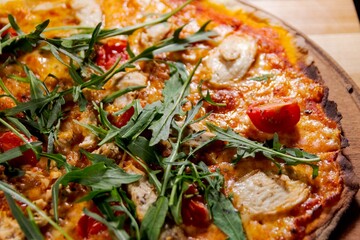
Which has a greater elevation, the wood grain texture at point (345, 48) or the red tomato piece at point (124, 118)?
the red tomato piece at point (124, 118)

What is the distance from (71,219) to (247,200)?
0.87 m

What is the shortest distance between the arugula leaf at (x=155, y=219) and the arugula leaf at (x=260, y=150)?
496 mm

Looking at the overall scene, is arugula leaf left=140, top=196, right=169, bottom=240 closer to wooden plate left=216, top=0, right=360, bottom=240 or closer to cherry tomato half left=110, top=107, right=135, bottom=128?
cherry tomato half left=110, top=107, right=135, bottom=128

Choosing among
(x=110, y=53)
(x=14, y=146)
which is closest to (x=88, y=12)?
(x=110, y=53)

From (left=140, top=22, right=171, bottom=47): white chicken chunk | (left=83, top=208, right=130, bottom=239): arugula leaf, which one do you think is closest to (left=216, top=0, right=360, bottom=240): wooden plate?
(left=140, top=22, right=171, bottom=47): white chicken chunk

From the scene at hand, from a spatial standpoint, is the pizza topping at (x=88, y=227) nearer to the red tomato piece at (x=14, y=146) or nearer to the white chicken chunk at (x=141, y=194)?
the white chicken chunk at (x=141, y=194)

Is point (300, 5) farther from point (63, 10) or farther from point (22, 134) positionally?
point (22, 134)

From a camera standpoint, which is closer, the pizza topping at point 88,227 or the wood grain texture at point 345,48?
the pizza topping at point 88,227

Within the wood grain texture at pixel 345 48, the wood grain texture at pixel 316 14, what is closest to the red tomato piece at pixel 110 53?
the wood grain texture at pixel 316 14

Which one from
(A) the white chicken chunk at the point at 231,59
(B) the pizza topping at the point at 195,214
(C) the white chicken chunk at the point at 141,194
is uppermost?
(A) the white chicken chunk at the point at 231,59

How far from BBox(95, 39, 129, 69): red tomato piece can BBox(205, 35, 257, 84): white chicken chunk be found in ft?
1.76

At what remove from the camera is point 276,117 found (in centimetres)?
271

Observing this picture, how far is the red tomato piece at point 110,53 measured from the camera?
10.0ft

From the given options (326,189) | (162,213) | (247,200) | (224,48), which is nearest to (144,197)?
(162,213)
